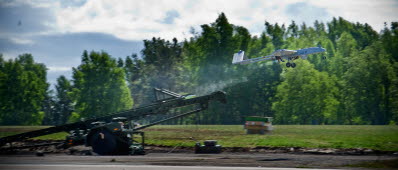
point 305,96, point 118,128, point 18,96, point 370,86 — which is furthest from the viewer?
point 18,96

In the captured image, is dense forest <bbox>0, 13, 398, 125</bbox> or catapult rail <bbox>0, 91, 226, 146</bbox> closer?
catapult rail <bbox>0, 91, 226, 146</bbox>

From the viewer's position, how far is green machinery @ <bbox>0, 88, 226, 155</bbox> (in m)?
23.5

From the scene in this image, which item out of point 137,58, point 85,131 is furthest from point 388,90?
point 137,58

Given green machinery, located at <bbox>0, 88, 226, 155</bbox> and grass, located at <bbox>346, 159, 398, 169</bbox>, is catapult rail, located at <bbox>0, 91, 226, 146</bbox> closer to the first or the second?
green machinery, located at <bbox>0, 88, 226, 155</bbox>

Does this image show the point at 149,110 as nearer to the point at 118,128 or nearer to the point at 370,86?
the point at 118,128

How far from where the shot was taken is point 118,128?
23.5 metres

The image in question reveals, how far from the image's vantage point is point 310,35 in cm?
9731

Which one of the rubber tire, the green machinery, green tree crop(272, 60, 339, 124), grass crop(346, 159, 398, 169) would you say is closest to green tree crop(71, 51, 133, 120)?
green tree crop(272, 60, 339, 124)

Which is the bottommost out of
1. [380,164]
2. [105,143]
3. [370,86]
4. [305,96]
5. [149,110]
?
[380,164]

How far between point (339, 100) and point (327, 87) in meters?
9.75

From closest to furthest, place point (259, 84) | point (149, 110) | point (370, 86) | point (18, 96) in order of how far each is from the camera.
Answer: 1. point (149, 110)
2. point (370, 86)
3. point (259, 84)
4. point (18, 96)

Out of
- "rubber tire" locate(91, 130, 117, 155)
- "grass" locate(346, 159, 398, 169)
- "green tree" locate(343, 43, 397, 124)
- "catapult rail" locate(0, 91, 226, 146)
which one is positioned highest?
"green tree" locate(343, 43, 397, 124)

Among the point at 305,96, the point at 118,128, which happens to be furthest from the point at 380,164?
the point at 305,96

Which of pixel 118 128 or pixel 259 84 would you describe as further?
pixel 259 84
